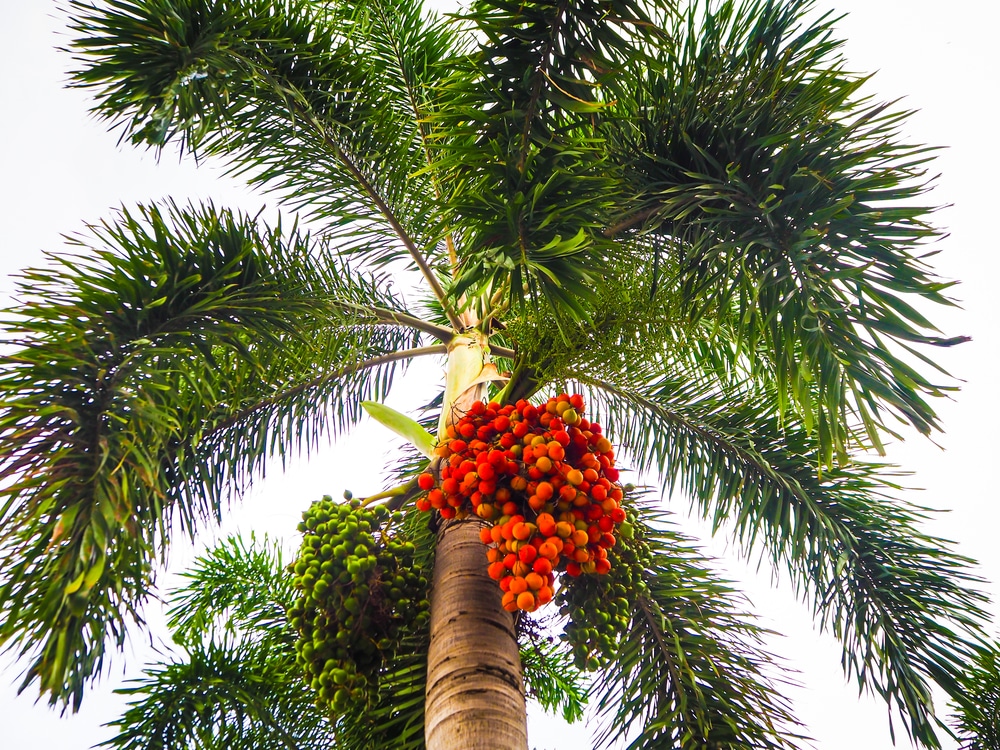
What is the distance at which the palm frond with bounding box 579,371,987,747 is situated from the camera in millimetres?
3061

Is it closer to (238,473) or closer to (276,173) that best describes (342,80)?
(276,173)

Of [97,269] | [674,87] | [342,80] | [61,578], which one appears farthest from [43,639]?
[674,87]

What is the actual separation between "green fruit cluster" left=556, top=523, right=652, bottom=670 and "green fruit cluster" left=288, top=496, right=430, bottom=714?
0.55 m

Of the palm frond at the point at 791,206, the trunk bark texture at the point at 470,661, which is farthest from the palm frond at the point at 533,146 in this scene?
the trunk bark texture at the point at 470,661

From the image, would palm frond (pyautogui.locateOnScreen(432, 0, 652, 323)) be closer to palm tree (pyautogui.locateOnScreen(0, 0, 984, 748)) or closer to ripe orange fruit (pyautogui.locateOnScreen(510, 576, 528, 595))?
palm tree (pyautogui.locateOnScreen(0, 0, 984, 748))

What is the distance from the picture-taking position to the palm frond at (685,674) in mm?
2938

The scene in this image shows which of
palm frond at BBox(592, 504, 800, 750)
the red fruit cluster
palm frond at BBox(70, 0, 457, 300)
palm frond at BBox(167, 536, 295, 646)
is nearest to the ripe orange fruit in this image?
the red fruit cluster

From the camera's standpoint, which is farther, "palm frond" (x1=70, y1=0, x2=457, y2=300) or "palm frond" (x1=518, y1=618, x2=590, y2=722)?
"palm frond" (x1=518, y1=618, x2=590, y2=722)

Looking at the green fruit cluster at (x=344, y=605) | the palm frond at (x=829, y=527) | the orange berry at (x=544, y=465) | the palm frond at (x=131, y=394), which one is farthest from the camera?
the palm frond at (x=829, y=527)

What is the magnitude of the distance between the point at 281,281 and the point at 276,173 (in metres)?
0.75

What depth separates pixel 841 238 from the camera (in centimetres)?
240

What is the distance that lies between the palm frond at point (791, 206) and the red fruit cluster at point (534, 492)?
59cm

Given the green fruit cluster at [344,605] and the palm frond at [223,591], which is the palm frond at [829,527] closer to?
the green fruit cluster at [344,605]

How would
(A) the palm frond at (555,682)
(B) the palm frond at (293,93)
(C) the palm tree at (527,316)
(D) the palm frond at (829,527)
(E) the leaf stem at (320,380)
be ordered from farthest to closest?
(A) the palm frond at (555,682) → (E) the leaf stem at (320,380) → (D) the palm frond at (829,527) → (B) the palm frond at (293,93) → (C) the palm tree at (527,316)
